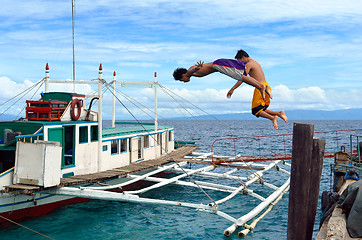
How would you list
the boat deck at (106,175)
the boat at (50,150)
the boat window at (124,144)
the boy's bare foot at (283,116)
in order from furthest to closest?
the boat window at (124,144) < the boat at (50,150) < the boat deck at (106,175) < the boy's bare foot at (283,116)

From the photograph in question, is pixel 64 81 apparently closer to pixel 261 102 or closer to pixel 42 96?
pixel 42 96

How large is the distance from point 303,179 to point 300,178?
7cm

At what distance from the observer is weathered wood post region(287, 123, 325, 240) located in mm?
7363

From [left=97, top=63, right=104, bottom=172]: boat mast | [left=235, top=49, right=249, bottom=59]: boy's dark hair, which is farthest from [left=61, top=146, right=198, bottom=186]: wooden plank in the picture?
[left=235, top=49, right=249, bottom=59]: boy's dark hair

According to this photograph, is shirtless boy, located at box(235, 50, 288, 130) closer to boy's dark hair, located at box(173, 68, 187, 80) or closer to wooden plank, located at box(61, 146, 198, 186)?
boy's dark hair, located at box(173, 68, 187, 80)

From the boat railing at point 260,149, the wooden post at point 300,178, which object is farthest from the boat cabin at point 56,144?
the wooden post at point 300,178

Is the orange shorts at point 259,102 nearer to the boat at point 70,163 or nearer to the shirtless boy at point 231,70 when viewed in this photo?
the shirtless boy at point 231,70

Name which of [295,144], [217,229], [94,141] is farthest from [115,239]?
[295,144]

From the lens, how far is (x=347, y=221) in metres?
7.63

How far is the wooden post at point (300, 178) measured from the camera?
24.1ft

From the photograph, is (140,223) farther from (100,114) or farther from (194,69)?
(194,69)

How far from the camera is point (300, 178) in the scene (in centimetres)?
752

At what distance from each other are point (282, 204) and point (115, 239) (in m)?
10.1

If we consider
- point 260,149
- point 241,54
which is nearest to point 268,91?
point 241,54
